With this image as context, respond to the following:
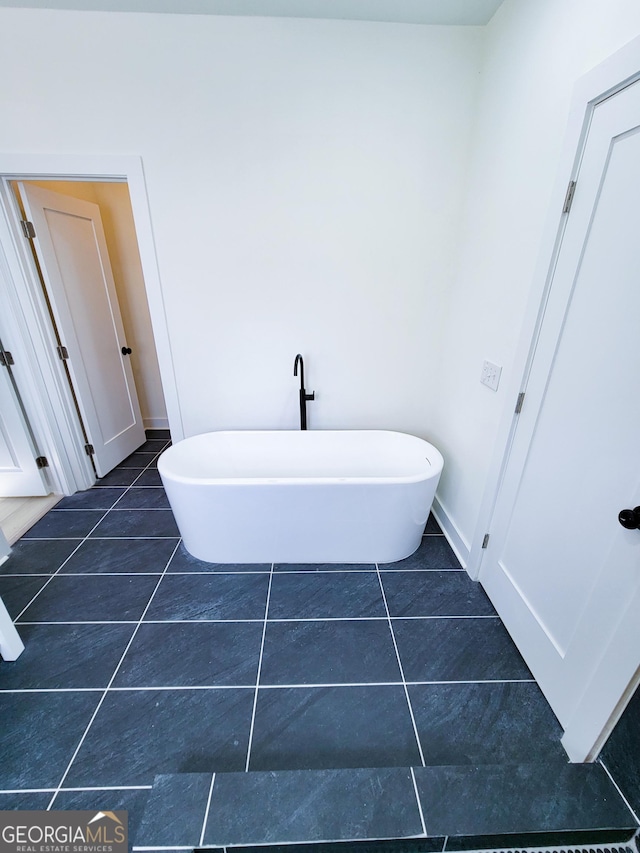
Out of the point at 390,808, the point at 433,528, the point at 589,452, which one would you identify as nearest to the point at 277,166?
the point at 589,452

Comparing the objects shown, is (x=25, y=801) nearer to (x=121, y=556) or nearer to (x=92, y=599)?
(x=92, y=599)

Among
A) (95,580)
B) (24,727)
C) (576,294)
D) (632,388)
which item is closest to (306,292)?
(576,294)

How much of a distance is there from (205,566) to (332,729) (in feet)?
3.40

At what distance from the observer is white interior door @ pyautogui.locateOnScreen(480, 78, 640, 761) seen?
972 mm

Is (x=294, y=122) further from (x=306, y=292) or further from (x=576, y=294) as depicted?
(x=576, y=294)

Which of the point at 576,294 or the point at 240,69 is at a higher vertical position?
the point at 240,69

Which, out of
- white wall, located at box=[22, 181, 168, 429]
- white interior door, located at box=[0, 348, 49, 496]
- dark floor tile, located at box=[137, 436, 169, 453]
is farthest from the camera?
dark floor tile, located at box=[137, 436, 169, 453]

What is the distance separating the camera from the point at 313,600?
5.67ft

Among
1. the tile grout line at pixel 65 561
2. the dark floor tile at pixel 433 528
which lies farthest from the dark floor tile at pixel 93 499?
the dark floor tile at pixel 433 528

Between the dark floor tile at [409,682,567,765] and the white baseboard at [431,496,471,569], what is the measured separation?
649mm

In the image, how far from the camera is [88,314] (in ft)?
8.45

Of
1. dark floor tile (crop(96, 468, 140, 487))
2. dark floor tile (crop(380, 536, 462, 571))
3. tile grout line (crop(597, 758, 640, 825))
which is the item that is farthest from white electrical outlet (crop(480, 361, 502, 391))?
dark floor tile (crop(96, 468, 140, 487))

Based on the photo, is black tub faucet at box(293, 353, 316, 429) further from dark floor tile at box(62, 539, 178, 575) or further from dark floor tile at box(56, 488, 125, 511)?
dark floor tile at box(56, 488, 125, 511)

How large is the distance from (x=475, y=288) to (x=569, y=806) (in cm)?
207
